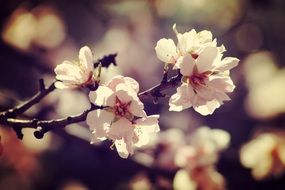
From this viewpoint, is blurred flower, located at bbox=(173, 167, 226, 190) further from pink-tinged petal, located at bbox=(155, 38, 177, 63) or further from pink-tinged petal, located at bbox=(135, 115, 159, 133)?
pink-tinged petal, located at bbox=(155, 38, 177, 63)

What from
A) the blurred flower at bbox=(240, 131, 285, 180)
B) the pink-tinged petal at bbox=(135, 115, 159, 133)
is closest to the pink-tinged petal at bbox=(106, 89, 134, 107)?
→ the pink-tinged petal at bbox=(135, 115, 159, 133)

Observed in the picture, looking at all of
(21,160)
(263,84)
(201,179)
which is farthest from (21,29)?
(263,84)

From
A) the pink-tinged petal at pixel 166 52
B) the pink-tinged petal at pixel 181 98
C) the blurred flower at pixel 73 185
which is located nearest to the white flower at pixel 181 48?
the pink-tinged petal at pixel 166 52

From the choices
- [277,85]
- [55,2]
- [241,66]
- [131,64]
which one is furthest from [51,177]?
[277,85]

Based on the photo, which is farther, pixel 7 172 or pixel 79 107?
pixel 7 172

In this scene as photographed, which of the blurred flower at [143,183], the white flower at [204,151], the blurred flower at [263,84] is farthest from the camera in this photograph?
the blurred flower at [263,84]

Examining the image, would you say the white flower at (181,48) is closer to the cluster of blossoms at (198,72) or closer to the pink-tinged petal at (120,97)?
the cluster of blossoms at (198,72)

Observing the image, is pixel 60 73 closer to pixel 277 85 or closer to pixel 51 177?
pixel 51 177
